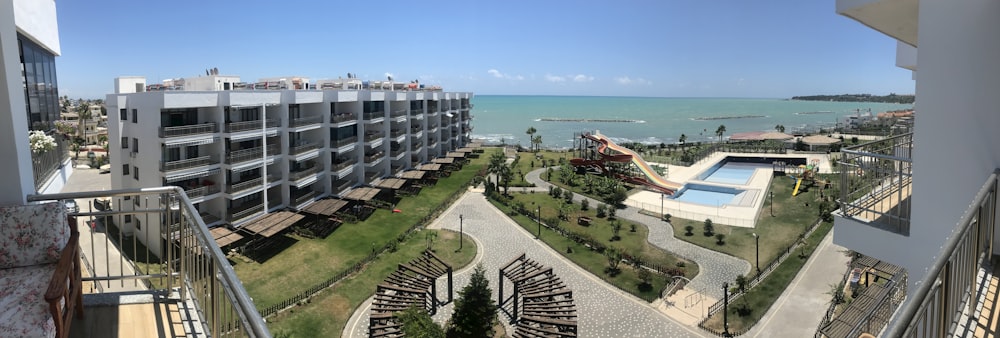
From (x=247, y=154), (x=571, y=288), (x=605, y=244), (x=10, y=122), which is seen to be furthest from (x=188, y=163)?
(x=10, y=122)

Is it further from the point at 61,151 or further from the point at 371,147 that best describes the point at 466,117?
the point at 61,151

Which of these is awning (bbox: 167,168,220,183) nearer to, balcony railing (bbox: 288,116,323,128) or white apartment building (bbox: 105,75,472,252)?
white apartment building (bbox: 105,75,472,252)

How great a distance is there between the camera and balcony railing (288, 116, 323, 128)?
90.8 ft

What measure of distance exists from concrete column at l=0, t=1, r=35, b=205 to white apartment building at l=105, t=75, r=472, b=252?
1443 cm

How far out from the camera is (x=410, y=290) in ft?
56.2

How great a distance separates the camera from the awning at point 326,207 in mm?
26891

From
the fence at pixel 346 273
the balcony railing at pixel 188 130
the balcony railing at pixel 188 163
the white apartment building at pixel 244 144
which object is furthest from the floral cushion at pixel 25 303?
the balcony railing at pixel 188 163

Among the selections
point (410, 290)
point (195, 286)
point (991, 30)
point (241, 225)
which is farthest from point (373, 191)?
point (991, 30)

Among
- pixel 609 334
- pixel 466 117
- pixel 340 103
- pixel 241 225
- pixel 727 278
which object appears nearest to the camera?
pixel 609 334

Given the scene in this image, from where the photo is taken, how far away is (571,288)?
67.3 feet

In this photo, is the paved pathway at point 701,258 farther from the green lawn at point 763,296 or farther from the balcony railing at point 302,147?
the balcony railing at point 302,147

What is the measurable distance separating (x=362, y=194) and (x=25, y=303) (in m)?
26.9

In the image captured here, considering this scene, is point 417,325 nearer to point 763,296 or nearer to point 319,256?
point 319,256

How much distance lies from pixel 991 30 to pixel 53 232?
7978mm
